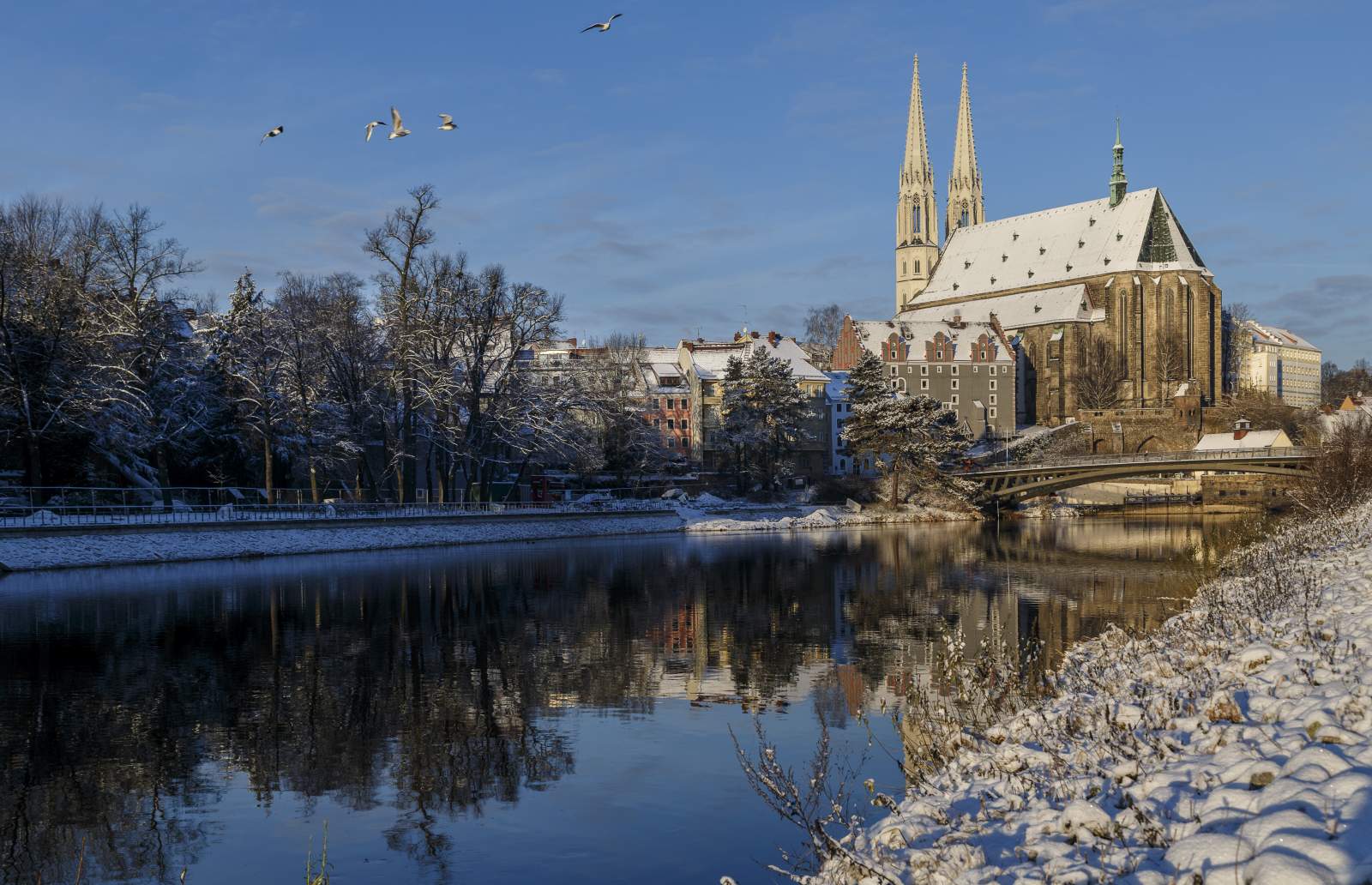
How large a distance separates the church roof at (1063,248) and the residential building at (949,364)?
641 inches

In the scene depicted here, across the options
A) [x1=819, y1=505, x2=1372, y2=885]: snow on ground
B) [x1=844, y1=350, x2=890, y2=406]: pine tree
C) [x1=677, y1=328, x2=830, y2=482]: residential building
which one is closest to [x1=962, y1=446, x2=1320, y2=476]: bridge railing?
[x1=844, y1=350, x2=890, y2=406]: pine tree

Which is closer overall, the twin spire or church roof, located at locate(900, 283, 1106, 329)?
church roof, located at locate(900, 283, 1106, 329)

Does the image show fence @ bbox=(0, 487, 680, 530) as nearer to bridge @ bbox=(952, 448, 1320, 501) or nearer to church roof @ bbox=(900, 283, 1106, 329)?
bridge @ bbox=(952, 448, 1320, 501)

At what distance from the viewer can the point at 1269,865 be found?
21.6ft

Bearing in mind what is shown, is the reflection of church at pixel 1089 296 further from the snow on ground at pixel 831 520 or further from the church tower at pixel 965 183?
the snow on ground at pixel 831 520

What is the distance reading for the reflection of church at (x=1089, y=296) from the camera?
13200 centimetres

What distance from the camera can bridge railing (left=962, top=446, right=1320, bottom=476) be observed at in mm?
73375

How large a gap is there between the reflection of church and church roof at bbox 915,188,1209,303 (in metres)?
0.14

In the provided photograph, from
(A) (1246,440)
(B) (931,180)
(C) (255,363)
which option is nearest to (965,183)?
(B) (931,180)

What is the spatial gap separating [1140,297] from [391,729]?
427 feet

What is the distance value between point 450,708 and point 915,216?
157m

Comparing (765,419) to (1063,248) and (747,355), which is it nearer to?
(747,355)

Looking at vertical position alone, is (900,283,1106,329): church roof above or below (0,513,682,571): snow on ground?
above

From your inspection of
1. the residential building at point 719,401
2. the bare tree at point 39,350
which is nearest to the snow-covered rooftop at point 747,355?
the residential building at point 719,401
